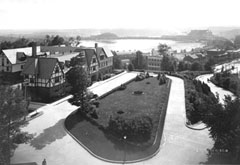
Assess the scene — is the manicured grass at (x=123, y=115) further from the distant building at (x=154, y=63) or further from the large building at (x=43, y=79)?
the distant building at (x=154, y=63)

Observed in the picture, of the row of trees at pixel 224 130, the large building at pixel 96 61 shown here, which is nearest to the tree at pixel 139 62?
the large building at pixel 96 61

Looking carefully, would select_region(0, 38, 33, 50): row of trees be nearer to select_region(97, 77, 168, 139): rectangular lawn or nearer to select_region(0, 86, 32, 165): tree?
select_region(97, 77, 168, 139): rectangular lawn

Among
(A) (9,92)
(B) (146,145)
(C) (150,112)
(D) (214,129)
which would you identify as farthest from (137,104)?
(A) (9,92)

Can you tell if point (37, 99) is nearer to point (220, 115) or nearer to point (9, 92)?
point (9, 92)

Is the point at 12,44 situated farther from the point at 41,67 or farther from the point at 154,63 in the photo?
the point at 154,63

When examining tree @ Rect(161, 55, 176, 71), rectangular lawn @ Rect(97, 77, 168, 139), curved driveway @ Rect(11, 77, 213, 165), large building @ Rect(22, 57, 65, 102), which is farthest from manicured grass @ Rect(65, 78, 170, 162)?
tree @ Rect(161, 55, 176, 71)

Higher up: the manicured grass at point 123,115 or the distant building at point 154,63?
the distant building at point 154,63

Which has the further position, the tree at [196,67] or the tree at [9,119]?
the tree at [196,67]

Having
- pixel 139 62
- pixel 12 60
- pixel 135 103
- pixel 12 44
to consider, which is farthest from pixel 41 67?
pixel 12 44
